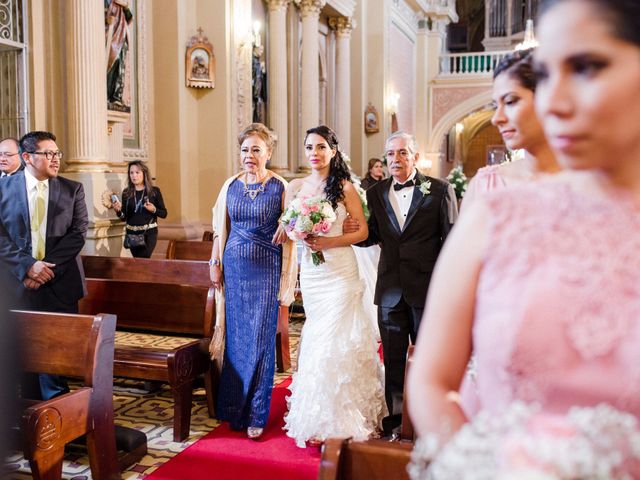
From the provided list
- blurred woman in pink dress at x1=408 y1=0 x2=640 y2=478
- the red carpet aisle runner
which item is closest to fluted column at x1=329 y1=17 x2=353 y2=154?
the red carpet aisle runner

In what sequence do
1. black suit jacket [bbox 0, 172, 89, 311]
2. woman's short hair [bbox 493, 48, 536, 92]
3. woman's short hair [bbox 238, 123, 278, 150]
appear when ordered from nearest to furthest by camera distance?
woman's short hair [bbox 493, 48, 536, 92] → black suit jacket [bbox 0, 172, 89, 311] → woman's short hair [bbox 238, 123, 278, 150]

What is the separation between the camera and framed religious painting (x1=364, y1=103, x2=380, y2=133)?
56.2 ft

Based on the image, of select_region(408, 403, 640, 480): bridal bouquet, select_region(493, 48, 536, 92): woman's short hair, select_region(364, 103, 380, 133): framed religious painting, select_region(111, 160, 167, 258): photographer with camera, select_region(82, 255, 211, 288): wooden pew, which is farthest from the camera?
select_region(364, 103, 380, 133): framed religious painting

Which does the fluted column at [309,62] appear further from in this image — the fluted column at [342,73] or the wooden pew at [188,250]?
the wooden pew at [188,250]

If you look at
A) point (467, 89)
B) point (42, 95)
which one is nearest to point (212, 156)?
point (42, 95)

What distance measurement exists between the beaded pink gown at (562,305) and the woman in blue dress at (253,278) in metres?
3.51

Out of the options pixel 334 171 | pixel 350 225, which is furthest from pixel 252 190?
pixel 350 225

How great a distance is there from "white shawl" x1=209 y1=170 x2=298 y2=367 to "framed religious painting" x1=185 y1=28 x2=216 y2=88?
17.7ft

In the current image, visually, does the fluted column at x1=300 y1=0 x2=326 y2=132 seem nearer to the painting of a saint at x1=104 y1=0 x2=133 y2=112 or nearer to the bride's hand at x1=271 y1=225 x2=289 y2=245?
the painting of a saint at x1=104 y1=0 x2=133 y2=112

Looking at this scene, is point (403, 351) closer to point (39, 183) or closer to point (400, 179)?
point (400, 179)

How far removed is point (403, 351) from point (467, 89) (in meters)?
18.9

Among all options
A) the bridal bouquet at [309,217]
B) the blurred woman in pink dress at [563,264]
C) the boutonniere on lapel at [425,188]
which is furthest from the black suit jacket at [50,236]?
the blurred woman in pink dress at [563,264]

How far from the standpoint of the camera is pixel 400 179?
13.3 ft

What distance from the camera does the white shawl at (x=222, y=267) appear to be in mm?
4441
